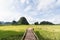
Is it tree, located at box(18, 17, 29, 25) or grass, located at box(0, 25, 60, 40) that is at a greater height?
tree, located at box(18, 17, 29, 25)

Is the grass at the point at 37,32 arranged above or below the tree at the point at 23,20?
below

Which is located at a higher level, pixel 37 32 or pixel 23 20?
pixel 23 20

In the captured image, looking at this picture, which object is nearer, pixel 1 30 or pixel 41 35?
pixel 41 35

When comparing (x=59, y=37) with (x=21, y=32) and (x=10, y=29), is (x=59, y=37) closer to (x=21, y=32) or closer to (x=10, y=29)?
(x=21, y=32)

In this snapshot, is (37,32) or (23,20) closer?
(37,32)

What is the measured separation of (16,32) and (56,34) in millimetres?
8473

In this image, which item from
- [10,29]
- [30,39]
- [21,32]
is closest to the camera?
[30,39]

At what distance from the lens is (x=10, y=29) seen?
39656mm

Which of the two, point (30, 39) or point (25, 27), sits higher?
point (25, 27)

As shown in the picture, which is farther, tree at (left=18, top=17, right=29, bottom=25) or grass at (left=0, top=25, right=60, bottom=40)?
tree at (left=18, top=17, right=29, bottom=25)

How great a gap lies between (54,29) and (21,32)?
728 cm

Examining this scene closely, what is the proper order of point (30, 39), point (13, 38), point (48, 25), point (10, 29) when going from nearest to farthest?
1. point (30, 39)
2. point (13, 38)
3. point (10, 29)
4. point (48, 25)

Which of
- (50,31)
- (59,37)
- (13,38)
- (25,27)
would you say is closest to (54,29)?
(50,31)

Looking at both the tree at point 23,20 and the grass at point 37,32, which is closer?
the grass at point 37,32
